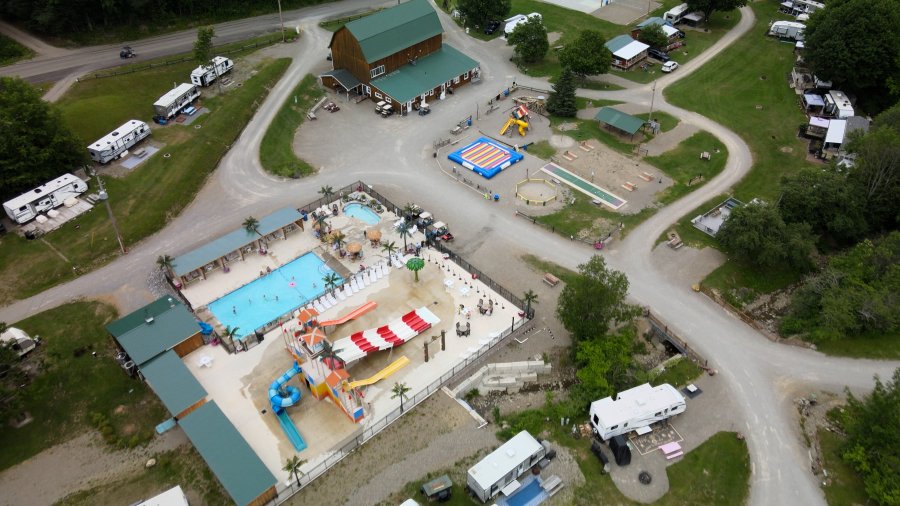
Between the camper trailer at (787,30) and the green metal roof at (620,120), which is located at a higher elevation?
the camper trailer at (787,30)

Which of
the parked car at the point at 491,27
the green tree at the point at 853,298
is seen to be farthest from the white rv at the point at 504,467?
the parked car at the point at 491,27

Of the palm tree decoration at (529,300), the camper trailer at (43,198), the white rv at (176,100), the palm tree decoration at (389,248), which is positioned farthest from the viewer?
the white rv at (176,100)

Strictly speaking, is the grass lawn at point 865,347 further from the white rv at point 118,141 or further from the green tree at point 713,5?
the white rv at point 118,141

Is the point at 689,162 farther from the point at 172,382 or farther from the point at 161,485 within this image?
the point at 161,485

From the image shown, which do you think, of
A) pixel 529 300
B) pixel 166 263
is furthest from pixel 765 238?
pixel 166 263

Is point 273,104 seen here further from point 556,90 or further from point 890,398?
point 890,398

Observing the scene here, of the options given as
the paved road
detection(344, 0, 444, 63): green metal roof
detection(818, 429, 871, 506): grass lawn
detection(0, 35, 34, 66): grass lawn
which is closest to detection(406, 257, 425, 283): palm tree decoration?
the paved road

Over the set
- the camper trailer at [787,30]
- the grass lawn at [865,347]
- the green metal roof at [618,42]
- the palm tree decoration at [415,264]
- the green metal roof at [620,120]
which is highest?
the green metal roof at [618,42]

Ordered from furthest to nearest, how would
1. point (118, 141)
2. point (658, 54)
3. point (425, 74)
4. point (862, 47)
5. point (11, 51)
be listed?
point (658, 54), point (425, 74), point (11, 51), point (862, 47), point (118, 141)
